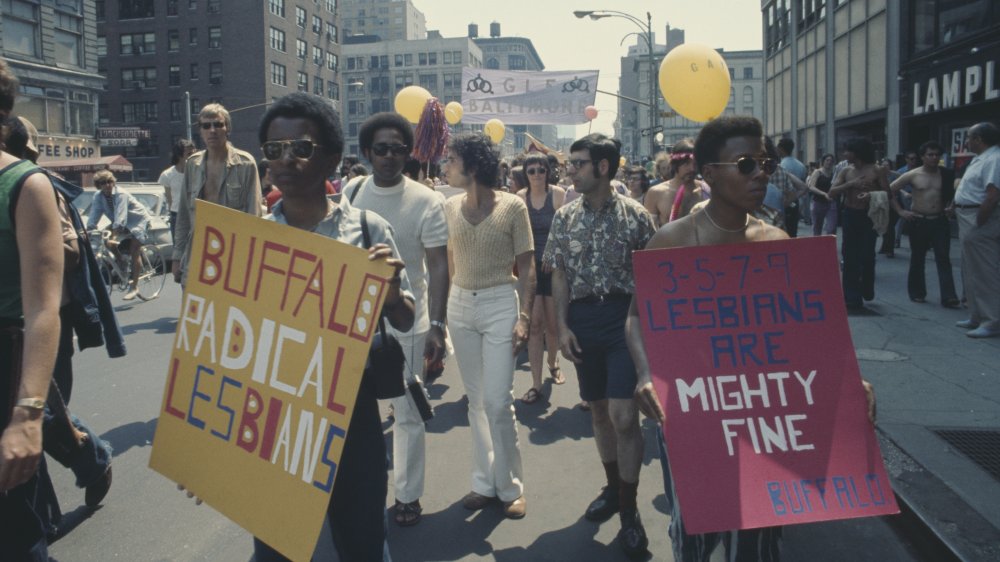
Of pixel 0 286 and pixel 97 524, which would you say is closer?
pixel 0 286

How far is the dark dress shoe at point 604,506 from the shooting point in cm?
419

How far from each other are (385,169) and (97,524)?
245 centimetres

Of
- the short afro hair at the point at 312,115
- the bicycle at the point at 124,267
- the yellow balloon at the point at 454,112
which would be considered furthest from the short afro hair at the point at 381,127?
the yellow balloon at the point at 454,112

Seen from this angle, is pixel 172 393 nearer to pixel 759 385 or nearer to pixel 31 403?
pixel 31 403

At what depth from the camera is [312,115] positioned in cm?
268

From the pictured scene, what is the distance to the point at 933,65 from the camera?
1658 centimetres

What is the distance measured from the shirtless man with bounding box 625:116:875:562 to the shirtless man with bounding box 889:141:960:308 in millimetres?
7820

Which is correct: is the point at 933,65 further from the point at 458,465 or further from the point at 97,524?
the point at 97,524

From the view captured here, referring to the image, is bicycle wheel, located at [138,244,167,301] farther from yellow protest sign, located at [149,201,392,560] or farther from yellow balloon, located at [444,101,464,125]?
yellow protest sign, located at [149,201,392,560]

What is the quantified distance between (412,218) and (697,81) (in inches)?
135

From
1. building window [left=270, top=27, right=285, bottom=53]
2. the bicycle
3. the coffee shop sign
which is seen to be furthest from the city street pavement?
building window [left=270, top=27, right=285, bottom=53]

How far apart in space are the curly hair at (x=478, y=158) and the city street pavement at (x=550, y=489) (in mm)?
1881

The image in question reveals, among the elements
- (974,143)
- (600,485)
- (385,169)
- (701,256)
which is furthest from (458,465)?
(974,143)

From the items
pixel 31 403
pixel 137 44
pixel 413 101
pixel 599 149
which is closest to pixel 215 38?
pixel 137 44
